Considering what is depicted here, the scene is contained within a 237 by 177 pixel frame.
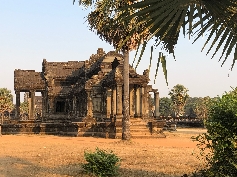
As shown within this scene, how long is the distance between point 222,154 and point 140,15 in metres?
4.44

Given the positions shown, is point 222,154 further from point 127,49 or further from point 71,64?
point 71,64

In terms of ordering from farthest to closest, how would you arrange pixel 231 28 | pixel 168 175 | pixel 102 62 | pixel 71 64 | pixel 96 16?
pixel 71 64, pixel 102 62, pixel 96 16, pixel 168 175, pixel 231 28

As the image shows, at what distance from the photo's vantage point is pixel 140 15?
3.28 metres

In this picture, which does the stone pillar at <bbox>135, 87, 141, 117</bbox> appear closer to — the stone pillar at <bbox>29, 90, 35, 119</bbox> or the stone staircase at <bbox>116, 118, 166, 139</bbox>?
the stone staircase at <bbox>116, 118, 166, 139</bbox>

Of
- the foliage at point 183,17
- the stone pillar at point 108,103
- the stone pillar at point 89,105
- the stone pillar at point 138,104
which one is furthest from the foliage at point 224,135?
the stone pillar at point 108,103

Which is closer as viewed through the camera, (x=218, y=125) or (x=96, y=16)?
(x=218, y=125)

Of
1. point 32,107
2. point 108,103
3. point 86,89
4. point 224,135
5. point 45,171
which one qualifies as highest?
point 86,89

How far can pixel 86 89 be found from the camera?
31.4 meters

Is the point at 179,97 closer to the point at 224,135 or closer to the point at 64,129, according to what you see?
the point at 64,129

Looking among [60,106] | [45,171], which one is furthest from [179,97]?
[45,171]

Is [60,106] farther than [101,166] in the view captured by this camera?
Yes

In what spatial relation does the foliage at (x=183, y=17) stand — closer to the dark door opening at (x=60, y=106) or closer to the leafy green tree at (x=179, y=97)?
the dark door opening at (x=60, y=106)

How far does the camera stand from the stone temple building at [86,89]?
30.9m

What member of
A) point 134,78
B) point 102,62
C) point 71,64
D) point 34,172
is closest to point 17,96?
point 71,64
